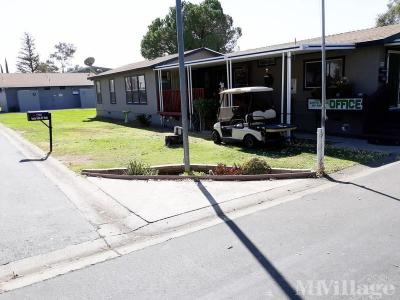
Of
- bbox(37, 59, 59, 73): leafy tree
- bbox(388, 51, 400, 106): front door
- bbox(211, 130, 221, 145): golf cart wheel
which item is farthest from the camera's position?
bbox(37, 59, 59, 73): leafy tree

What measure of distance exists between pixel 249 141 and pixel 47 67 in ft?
306

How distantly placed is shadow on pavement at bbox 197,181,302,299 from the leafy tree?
9385 centimetres

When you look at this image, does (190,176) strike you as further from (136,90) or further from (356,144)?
(136,90)

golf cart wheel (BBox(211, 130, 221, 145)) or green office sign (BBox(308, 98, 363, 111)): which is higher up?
green office sign (BBox(308, 98, 363, 111))

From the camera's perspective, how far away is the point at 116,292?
12.1 feet

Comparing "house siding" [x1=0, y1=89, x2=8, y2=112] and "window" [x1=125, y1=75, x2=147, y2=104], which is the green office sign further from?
"house siding" [x1=0, y1=89, x2=8, y2=112]

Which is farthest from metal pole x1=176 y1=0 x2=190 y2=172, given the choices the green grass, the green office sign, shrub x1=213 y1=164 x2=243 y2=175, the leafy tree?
the leafy tree

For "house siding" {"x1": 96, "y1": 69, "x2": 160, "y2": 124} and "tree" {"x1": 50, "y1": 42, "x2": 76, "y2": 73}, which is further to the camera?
"tree" {"x1": 50, "y1": 42, "x2": 76, "y2": 73}

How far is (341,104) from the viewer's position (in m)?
12.9

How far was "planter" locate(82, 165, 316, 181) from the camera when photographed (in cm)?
780

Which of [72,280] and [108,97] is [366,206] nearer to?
[72,280]

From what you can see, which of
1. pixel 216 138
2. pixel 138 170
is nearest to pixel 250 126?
pixel 216 138

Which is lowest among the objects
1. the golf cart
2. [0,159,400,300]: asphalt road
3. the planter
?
[0,159,400,300]: asphalt road

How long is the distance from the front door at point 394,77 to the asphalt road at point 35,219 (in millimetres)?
12143
